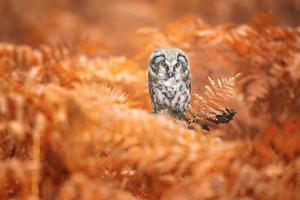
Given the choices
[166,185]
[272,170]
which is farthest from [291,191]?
[166,185]

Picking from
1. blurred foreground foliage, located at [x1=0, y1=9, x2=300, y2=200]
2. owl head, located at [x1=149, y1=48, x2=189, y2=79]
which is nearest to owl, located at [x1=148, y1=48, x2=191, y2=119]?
owl head, located at [x1=149, y1=48, x2=189, y2=79]

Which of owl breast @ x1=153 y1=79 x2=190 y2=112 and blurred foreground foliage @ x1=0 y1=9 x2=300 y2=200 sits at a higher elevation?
owl breast @ x1=153 y1=79 x2=190 y2=112

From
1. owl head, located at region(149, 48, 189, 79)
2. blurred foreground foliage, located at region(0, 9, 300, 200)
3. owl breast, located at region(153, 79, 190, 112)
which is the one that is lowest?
blurred foreground foliage, located at region(0, 9, 300, 200)

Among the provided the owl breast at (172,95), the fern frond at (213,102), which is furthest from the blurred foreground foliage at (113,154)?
the owl breast at (172,95)

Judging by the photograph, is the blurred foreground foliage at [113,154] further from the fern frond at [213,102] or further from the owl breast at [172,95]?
the owl breast at [172,95]

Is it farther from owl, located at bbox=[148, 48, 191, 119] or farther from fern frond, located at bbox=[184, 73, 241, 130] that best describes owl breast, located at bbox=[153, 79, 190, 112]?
fern frond, located at bbox=[184, 73, 241, 130]

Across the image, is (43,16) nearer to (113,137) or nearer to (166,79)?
(166,79)

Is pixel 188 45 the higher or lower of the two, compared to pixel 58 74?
higher

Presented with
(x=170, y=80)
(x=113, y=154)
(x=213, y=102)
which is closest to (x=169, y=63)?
(x=170, y=80)
